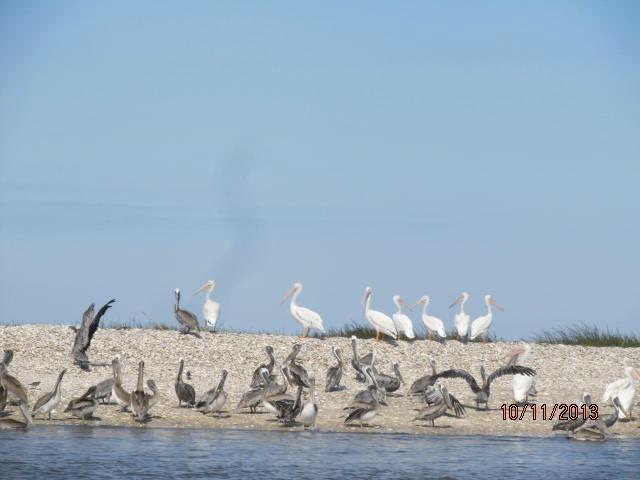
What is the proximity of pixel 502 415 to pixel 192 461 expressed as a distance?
5.61 meters

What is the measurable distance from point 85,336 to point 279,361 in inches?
133

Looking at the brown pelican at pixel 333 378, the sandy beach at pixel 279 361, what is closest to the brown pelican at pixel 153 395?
the sandy beach at pixel 279 361

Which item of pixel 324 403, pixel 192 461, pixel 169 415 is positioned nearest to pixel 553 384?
pixel 324 403

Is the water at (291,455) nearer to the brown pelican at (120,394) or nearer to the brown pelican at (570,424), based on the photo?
the brown pelican at (570,424)

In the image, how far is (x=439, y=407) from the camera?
669 inches

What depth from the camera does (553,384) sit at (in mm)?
20609

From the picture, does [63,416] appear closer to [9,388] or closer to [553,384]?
[9,388]

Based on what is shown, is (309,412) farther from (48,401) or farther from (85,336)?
(85,336)

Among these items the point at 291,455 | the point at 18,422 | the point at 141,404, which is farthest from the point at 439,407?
the point at 18,422

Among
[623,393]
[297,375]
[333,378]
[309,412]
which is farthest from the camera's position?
[333,378]

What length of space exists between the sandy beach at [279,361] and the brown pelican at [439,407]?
174mm

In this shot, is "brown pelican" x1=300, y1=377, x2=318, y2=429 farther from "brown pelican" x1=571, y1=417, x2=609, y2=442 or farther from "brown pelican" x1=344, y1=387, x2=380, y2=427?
"brown pelican" x1=571, y1=417, x2=609, y2=442

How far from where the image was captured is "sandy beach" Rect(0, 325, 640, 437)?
17.3 meters

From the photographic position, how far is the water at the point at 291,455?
1409cm
